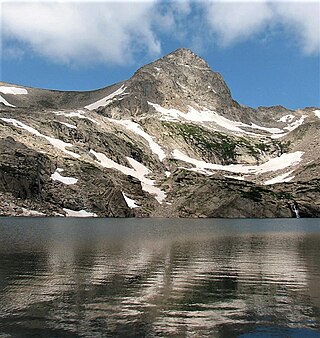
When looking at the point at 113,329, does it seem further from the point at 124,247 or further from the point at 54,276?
the point at 124,247

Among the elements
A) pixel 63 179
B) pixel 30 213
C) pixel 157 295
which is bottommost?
pixel 157 295

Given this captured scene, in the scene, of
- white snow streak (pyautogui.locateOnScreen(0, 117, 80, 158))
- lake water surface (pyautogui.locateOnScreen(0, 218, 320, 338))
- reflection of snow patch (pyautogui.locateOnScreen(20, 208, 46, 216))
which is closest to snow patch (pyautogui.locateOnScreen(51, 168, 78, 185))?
reflection of snow patch (pyautogui.locateOnScreen(20, 208, 46, 216))

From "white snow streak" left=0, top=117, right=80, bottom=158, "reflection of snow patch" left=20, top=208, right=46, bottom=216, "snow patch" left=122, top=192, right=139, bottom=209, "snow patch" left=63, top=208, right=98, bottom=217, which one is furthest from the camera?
"white snow streak" left=0, top=117, right=80, bottom=158

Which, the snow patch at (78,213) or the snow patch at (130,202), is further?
the snow patch at (130,202)

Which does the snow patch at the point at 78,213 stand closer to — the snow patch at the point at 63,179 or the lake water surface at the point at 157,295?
the snow patch at the point at 63,179

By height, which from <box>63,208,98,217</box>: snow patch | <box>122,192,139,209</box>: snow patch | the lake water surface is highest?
<box>122,192,139,209</box>: snow patch

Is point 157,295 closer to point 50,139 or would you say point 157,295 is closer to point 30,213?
point 30,213

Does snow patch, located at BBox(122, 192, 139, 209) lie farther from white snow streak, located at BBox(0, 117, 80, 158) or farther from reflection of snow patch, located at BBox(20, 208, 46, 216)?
reflection of snow patch, located at BBox(20, 208, 46, 216)

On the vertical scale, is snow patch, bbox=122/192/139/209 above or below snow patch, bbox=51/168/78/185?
below

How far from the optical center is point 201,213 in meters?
179

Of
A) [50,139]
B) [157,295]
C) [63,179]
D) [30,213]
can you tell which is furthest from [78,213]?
[157,295]

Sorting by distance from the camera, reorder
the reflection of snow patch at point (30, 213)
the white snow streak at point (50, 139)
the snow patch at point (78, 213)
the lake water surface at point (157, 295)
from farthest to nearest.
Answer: the white snow streak at point (50, 139) → the snow patch at point (78, 213) → the reflection of snow patch at point (30, 213) → the lake water surface at point (157, 295)

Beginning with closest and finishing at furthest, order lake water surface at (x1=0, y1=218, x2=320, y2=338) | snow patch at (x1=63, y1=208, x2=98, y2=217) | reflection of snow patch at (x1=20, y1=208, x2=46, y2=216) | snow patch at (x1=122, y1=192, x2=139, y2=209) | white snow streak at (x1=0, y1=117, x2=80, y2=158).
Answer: lake water surface at (x1=0, y1=218, x2=320, y2=338), reflection of snow patch at (x1=20, y1=208, x2=46, y2=216), snow patch at (x1=63, y1=208, x2=98, y2=217), snow patch at (x1=122, y1=192, x2=139, y2=209), white snow streak at (x1=0, y1=117, x2=80, y2=158)

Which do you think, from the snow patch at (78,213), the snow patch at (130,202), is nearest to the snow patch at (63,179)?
the snow patch at (78,213)
